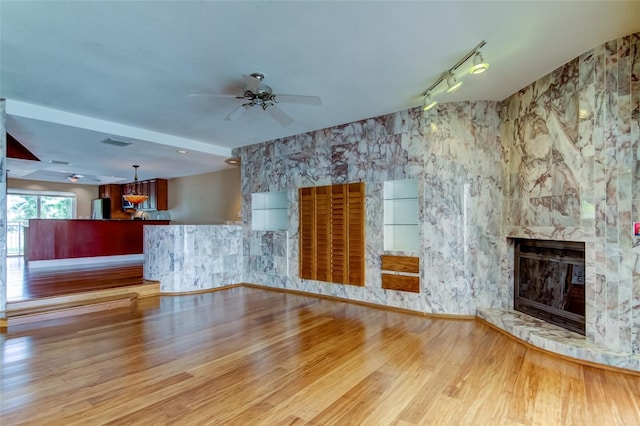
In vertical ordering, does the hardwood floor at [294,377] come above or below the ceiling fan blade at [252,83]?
below

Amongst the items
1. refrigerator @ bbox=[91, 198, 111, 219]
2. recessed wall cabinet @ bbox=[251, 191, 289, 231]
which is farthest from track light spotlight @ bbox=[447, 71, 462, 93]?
refrigerator @ bbox=[91, 198, 111, 219]

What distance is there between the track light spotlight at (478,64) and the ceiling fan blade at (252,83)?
1.97 m

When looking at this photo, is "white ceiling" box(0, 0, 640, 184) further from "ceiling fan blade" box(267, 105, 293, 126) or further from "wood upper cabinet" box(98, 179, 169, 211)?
"wood upper cabinet" box(98, 179, 169, 211)

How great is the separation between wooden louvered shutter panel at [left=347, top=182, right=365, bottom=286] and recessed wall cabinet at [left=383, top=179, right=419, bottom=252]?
0.37 m

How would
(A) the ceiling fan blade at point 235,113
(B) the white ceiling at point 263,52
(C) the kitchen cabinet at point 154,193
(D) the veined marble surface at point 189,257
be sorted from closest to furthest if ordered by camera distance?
(B) the white ceiling at point 263,52 < (A) the ceiling fan blade at point 235,113 < (D) the veined marble surface at point 189,257 < (C) the kitchen cabinet at point 154,193

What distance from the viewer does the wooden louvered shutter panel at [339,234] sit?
16.6ft

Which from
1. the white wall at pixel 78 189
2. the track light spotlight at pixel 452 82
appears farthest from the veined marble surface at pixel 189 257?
the white wall at pixel 78 189

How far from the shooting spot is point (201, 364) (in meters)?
2.80

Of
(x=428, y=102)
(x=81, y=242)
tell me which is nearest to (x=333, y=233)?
(x=428, y=102)

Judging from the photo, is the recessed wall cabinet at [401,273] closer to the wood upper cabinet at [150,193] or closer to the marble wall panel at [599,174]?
the marble wall panel at [599,174]

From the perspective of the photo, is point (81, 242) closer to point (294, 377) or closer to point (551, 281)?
point (294, 377)

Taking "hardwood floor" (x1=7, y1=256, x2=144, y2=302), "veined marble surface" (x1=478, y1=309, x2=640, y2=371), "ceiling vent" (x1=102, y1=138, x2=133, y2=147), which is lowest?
"veined marble surface" (x1=478, y1=309, x2=640, y2=371)

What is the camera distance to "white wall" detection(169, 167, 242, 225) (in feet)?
26.6

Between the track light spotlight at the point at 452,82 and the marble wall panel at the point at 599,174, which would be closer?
the marble wall panel at the point at 599,174
